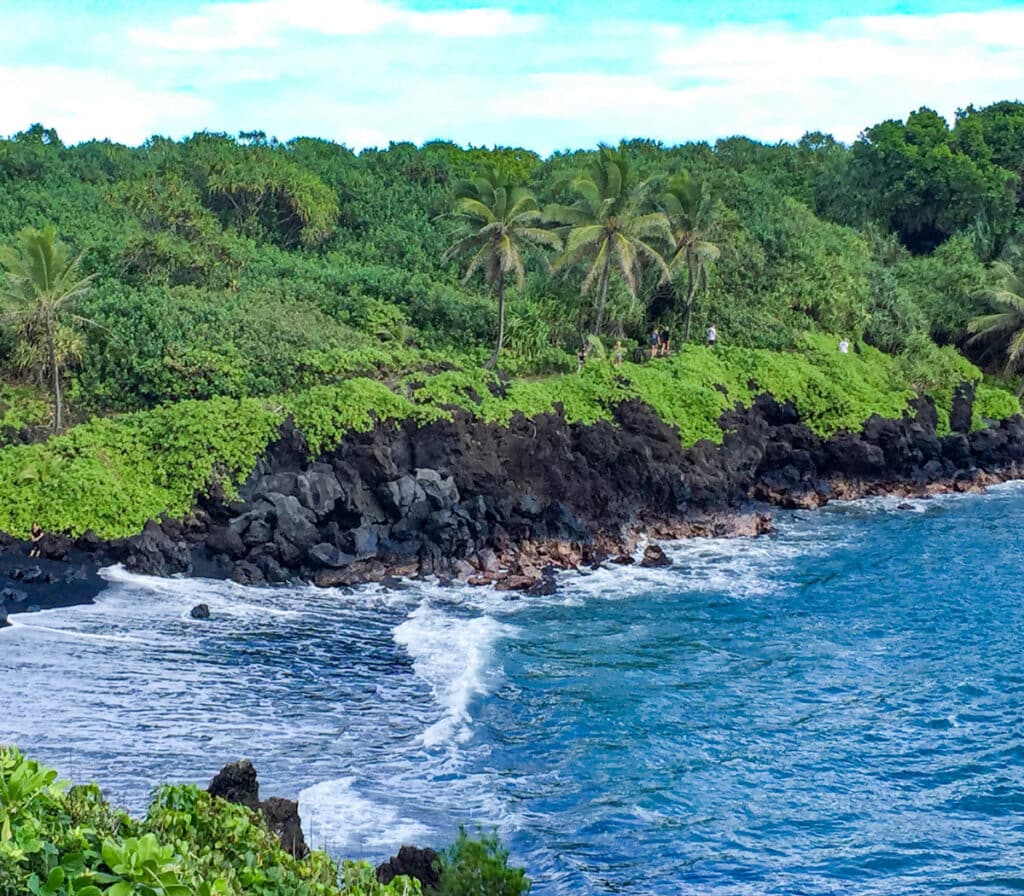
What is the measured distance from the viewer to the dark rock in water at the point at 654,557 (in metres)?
40.5

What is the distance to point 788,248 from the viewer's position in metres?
62.6

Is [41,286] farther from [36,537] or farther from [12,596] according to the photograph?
[12,596]

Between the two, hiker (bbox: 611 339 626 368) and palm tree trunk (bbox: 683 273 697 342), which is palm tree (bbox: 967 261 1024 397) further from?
hiker (bbox: 611 339 626 368)

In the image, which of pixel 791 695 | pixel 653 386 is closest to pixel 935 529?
pixel 653 386

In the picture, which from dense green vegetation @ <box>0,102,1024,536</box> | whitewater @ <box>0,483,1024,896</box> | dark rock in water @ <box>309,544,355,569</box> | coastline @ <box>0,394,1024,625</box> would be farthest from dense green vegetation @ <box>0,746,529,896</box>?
dense green vegetation @ <box>0,102,1024,536</box>

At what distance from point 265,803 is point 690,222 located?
123 feet

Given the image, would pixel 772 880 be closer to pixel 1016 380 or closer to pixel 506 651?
pixel 506 651

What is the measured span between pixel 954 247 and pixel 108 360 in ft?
156

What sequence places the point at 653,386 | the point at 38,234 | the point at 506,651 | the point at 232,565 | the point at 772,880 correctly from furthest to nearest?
1. the point at 653,386
2. the point at 38,234
3. the point at 232,565
4. the point at 506,651
5. the point at 772,880

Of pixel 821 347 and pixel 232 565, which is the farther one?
pixel 821 347

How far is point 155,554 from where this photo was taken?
3644 centimetres

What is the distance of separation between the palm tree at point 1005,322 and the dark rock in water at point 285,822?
50311 millimetres

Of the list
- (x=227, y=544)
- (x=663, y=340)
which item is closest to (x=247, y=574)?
(x=227, y=544)

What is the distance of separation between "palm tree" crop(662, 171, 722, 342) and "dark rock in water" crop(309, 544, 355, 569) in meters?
22.0
